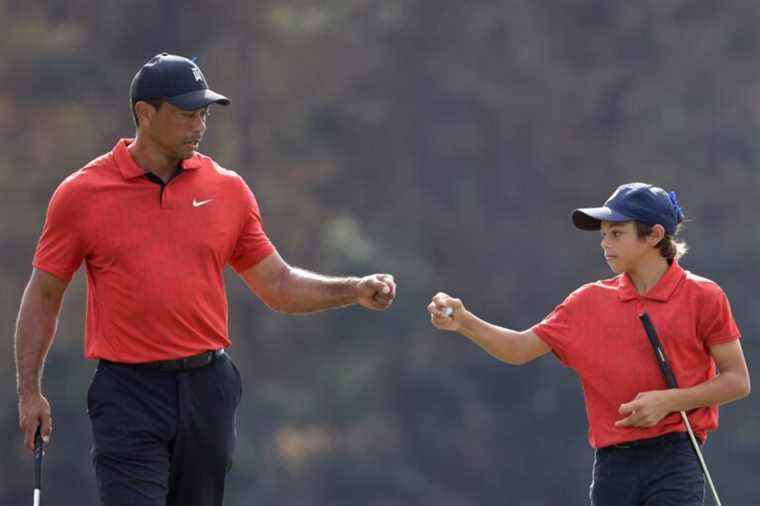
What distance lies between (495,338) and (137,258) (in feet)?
3.86

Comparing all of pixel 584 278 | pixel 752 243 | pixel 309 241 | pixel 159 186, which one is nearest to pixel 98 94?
pixel 309 241

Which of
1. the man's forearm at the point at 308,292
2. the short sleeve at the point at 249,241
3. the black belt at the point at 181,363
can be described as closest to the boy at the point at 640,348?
the man's forearm at the point at 308,292

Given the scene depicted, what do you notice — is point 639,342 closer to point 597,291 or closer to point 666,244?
point 597,291

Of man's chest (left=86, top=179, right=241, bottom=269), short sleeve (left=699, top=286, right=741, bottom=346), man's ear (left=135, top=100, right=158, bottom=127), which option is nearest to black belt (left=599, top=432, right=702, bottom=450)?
short sleeve (left=699, top=286, right=741, bottom=346)

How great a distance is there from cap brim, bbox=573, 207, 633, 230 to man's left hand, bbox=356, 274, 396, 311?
2.15 ft

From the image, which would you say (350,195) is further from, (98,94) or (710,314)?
(710,314)

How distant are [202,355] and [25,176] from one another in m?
18.2

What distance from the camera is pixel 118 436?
548 centimetres

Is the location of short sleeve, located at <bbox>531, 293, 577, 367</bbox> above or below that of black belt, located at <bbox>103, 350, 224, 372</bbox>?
above

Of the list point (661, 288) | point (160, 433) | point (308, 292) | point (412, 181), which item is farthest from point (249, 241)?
point (412, 181)

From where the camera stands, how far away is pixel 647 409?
5.63 metres

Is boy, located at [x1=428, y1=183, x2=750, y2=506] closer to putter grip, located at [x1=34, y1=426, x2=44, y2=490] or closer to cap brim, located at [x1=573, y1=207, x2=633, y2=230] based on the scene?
cap brim, located at [x1=573, y1=207, x2=633, y2=230]

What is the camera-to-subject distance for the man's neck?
568 cm

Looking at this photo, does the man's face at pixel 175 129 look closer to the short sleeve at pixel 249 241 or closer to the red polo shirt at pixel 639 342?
the short sleeve at pixel 249 241
